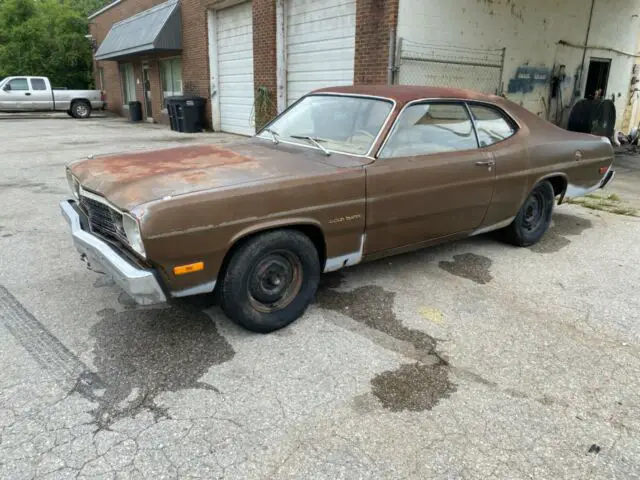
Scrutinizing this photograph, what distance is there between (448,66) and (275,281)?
299 inches

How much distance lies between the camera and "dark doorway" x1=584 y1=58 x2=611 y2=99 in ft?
43.5

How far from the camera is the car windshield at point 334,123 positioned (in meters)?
3.76

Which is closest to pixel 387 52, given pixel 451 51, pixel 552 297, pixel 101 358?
pixel 451 51

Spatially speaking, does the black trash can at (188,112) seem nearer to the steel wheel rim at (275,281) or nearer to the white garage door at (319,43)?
the white garage door at (319,43)

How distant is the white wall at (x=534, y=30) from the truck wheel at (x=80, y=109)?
60.7 feet

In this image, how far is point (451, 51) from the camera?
9.41 meters

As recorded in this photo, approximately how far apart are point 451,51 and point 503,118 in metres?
5.41

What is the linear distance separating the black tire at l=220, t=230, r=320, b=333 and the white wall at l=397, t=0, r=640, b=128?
21.7 feet

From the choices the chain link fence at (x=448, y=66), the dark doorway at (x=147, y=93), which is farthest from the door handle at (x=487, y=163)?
the dark doorway at (x=147, y=93)

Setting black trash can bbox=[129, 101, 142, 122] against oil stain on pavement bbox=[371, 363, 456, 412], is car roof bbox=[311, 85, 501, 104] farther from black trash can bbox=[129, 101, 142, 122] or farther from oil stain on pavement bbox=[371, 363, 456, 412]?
black trash can bbox=[129, 101, 142, 122]

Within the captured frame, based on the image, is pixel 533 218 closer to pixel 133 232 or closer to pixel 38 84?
pixel 133 232

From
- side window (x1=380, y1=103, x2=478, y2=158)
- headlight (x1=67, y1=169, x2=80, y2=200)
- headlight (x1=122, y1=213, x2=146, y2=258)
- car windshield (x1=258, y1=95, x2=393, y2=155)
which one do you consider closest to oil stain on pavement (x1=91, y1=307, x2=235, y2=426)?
headlight (x1=122, y1=213, x2=146, y2=258)

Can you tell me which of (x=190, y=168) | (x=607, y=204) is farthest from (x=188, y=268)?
(x=607, y=204)

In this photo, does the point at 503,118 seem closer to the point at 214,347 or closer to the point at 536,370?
the point at 536,370
